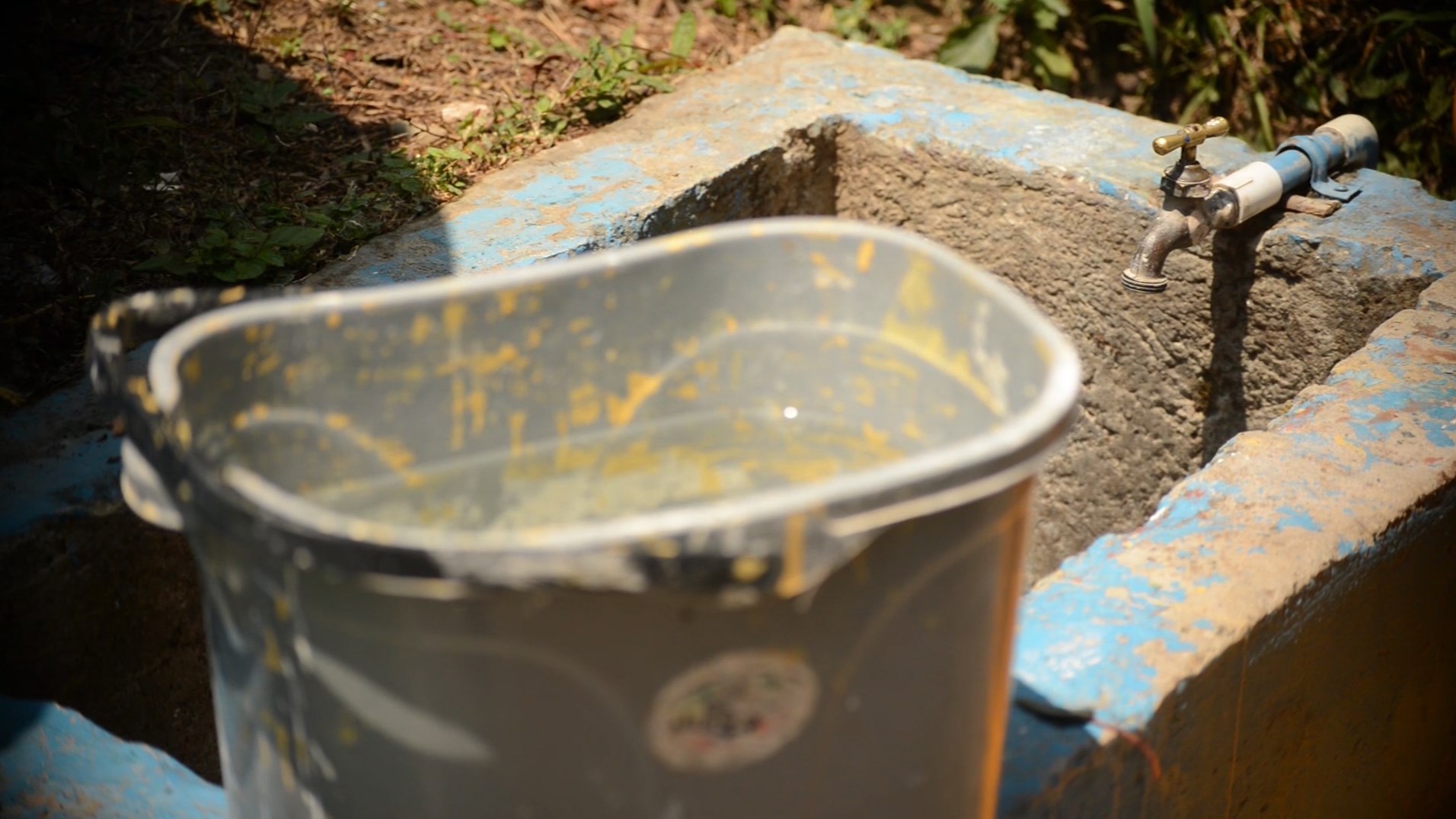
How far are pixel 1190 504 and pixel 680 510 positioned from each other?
1046mm

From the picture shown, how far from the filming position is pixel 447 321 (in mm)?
1146

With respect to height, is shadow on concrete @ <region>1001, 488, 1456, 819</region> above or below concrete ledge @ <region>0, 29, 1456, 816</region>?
below

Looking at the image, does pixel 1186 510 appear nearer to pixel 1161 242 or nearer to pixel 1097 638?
pixel 1097 638

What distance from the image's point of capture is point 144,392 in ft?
3.24

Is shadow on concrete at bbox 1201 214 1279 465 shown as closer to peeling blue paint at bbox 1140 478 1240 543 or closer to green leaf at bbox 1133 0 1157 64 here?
peeling blue paint at bbox 1140 478 1240 543

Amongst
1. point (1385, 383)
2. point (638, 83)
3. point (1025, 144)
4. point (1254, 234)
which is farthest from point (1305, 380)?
point (638, 83)

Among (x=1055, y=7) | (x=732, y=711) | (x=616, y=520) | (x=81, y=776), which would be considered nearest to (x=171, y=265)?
(x=81, y=776)

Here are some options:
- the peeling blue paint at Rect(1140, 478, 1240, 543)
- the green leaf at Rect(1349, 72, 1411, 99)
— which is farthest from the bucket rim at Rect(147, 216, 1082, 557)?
the green leaf at Rect(1349, 72, 1411, 99)

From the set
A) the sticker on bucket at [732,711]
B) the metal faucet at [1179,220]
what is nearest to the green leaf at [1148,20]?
the metal faucet at [1179,220]

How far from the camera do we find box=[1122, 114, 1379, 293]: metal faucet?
2281mm

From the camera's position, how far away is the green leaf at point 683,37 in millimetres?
3117

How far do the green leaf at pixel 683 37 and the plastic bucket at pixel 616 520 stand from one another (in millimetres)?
2018

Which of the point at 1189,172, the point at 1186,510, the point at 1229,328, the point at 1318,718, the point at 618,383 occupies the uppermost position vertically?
the point at 618,383

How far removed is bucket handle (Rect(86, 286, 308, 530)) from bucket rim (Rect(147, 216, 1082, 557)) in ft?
0.06
